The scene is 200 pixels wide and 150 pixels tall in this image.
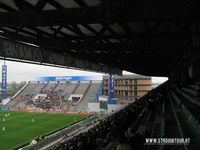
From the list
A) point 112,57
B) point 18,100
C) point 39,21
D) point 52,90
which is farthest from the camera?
point 52,90

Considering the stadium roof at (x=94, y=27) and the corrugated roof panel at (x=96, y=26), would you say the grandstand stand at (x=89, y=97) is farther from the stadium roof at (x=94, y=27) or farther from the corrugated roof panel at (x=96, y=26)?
the corrugated roof panel at (x=96, y=26)

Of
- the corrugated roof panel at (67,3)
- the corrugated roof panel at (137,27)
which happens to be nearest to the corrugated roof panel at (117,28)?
the corrugated roof panel at (137,27)

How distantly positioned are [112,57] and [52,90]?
7485cm

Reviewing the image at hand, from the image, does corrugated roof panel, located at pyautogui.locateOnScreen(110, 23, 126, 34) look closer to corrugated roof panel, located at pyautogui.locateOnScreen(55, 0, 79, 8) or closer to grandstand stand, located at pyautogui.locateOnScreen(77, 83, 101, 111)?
corrugated roof panel, located at pyautogui.locateOnScreen(55, 0, 79, 8)

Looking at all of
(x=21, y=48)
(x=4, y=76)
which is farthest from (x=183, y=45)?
(x=4, y=76)

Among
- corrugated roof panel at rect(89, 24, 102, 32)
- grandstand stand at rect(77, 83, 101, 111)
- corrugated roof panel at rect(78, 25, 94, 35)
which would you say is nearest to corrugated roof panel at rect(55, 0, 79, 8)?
corrugated roof panel at rect(89, 24, 102, 32)

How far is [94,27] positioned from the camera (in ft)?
38.4

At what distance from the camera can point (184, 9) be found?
5.35 meters

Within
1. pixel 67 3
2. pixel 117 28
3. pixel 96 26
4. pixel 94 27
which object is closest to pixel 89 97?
pixel 117 28

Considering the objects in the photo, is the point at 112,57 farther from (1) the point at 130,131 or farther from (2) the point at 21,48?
(1) the point at 130,131

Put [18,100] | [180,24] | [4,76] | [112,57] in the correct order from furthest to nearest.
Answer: [18,100] → [4,76] → [112,57] → [180,24]

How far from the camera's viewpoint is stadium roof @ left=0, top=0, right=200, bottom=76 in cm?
553

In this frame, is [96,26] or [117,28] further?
[117,28]

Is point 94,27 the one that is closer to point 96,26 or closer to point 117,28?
point 96,26
